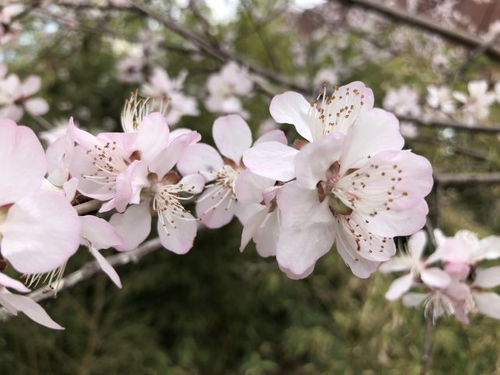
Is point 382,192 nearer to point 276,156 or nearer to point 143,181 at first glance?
point 276,156

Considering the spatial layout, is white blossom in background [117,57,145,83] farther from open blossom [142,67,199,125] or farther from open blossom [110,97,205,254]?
open blossom [110,97,205,254]

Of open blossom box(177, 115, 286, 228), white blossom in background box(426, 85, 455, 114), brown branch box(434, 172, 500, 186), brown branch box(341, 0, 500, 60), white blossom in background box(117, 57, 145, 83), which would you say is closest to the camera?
open blossom box(177, 115, 286, 228)

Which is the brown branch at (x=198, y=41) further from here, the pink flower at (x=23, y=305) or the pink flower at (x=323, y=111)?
the pink flower at (x=23, y=305)

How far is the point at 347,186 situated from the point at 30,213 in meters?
0.32

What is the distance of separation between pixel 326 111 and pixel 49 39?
10.3 ft

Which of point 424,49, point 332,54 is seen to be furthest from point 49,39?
point 424,49

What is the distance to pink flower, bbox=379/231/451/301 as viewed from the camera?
0.83 metres

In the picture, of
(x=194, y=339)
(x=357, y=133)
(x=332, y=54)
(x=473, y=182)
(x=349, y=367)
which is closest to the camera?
(x=357, y=133)

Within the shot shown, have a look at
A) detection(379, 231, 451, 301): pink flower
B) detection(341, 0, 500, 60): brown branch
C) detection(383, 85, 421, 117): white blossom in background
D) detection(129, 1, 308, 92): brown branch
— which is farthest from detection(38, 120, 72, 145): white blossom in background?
detection(383, 85, 421, 117): white blossom in background

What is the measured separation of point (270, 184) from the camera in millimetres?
551

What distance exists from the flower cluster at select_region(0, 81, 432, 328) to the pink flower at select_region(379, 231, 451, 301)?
30 cm

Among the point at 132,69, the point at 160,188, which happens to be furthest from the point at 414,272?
the point at 132,69

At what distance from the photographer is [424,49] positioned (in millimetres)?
3146

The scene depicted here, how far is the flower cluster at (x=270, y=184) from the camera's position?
0.47 meters
